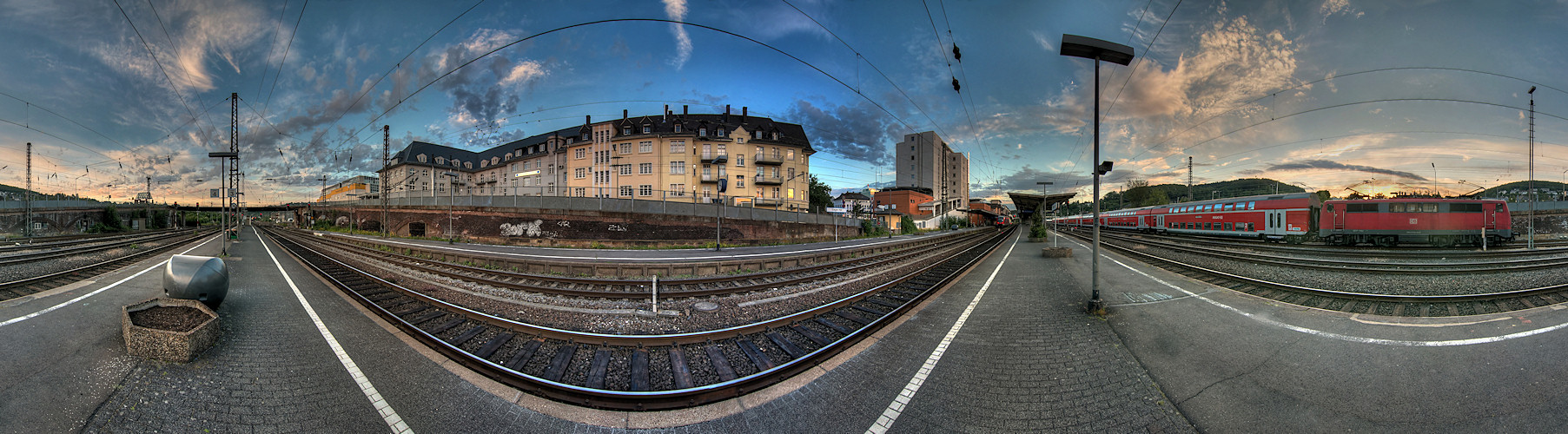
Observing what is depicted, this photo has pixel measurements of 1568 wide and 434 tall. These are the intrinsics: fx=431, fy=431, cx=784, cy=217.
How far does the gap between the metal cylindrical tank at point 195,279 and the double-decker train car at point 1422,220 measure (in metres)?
37.5

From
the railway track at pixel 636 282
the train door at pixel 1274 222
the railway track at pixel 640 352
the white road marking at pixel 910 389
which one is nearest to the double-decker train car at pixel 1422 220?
the train door at pixel 1274 222

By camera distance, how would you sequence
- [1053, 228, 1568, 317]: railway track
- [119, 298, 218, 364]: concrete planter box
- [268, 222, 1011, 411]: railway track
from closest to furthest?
1. [268, 222, 1011, 411]: railway track
2. [119, 298, 218, 364]: concrete planter box
3. [1053, 228, 1568, 317]: railway track

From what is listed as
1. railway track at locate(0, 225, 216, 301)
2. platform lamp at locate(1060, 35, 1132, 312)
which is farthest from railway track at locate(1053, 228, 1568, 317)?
railway track at locate(0, 225, 216, 301)

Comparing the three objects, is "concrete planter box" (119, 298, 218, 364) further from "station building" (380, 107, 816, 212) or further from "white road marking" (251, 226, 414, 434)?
"station building" (380, 107, 816, 212)

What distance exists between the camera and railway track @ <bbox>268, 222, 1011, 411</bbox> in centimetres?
450

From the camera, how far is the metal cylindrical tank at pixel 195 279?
734cm

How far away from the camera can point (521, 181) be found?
51438 mm

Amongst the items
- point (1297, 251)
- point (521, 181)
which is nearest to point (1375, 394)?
point (1297, 251)

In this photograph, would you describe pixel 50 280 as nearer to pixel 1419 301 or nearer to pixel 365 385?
pixel 365 385

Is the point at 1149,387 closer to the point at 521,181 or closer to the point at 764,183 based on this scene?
the point at 764,183

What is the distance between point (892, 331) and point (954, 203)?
A: 7801cm

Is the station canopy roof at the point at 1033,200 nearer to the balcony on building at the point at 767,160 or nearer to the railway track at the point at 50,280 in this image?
the balcony on building at the point at 767,160

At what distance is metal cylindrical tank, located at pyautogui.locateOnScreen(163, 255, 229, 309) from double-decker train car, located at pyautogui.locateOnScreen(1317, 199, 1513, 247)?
3747cm

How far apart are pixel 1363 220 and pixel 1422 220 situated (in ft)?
5.10
